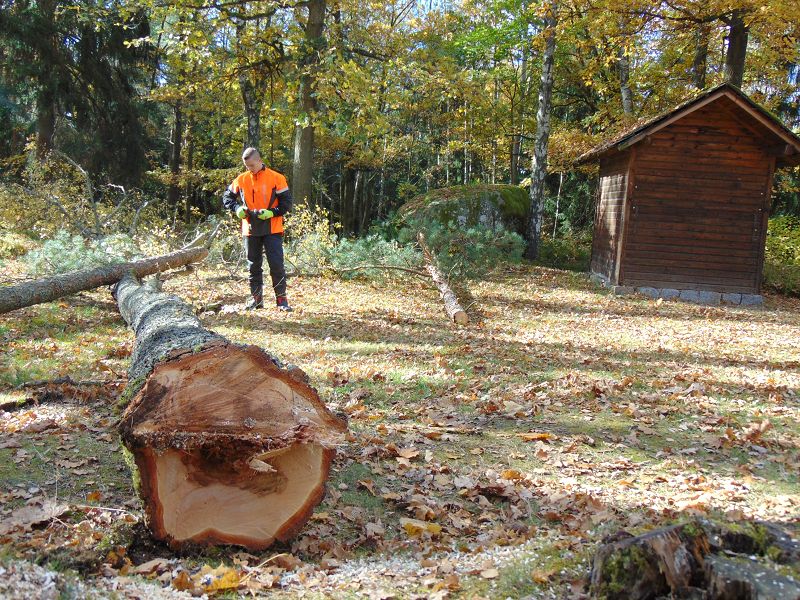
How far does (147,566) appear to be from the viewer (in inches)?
110

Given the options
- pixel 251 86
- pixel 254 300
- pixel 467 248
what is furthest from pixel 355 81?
pixel 254 300

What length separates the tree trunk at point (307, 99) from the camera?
15.9 metres

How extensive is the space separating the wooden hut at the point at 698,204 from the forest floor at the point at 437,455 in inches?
217

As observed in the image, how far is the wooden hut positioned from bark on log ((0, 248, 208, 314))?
32.2ft

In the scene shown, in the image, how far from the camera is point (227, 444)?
10.2 ft

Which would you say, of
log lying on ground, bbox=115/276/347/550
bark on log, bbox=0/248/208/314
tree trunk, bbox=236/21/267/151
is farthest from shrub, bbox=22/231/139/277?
log lying on ground, bbox=115/276/347/550

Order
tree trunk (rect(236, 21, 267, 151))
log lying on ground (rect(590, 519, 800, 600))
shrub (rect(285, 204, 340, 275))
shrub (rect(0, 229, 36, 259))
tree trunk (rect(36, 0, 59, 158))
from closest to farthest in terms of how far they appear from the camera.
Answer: log lying on ground (rect(590, 519, 800, 600)) → shrub (rect(0, 229, 36, 259)) → shrub (rect(285, 204, 340, 275)) → tree trunk (rect(236, 21, 267, 151)) → tree trunk (rect(36, 0, 59, 158))

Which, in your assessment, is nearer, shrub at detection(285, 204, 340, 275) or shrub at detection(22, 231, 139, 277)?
shrub at detection(22, 231, 139, 277)

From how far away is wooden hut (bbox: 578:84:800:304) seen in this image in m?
14.4

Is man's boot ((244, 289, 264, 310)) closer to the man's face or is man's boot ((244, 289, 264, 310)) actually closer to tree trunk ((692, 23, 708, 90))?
the man's face

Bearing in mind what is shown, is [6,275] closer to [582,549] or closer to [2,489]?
[2,489]

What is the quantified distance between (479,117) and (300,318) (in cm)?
1871

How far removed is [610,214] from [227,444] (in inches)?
596

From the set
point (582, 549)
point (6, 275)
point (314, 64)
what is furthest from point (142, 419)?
point (314, 64)
